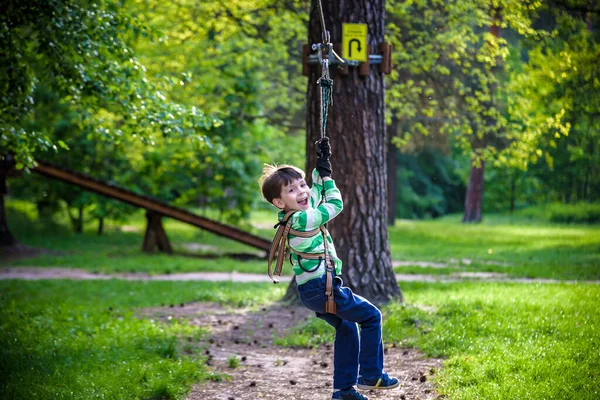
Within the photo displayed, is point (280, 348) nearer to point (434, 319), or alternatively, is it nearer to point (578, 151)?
point (434, 319)

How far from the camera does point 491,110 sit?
42.7 feet

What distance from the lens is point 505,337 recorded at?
20.7 ft

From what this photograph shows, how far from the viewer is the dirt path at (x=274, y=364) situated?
17.9ft

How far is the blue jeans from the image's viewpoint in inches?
183

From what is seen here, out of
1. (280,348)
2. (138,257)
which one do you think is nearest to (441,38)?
(280,348)

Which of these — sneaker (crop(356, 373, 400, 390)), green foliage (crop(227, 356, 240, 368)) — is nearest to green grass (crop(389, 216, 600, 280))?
green foliage (crop(227, 356, 240, 368))

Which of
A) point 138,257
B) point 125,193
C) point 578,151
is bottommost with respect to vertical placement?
point 138,257

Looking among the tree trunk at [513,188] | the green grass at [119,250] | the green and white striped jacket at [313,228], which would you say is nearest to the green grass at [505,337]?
the green and white striped jacket at [313,228]

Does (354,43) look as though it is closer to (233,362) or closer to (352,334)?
(233,362)

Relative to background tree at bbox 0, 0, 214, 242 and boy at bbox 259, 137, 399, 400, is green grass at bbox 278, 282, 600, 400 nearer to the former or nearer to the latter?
boy at bbox 259, 137, 399, 400

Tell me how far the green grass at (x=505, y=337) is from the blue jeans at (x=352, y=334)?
0.66 m

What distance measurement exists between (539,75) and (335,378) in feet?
32.8

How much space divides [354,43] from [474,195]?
77.4ft

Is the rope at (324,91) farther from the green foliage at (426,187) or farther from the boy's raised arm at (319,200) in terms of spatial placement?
the green foliage at (426,187)
